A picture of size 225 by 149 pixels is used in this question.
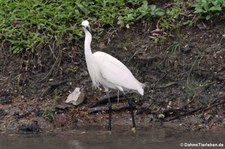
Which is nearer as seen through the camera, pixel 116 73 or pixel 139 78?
pixel 116 73

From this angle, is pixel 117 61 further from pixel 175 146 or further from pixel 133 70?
pixel 175 146

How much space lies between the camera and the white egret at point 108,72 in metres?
8.08

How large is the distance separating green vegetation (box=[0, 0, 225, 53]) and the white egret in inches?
39.1

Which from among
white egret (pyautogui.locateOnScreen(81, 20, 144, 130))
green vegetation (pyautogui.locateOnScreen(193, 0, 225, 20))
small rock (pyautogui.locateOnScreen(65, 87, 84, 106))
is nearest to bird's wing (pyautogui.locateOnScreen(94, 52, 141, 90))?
white egret (pyautogui.locateOnScreen(81, 20, 144, 130))

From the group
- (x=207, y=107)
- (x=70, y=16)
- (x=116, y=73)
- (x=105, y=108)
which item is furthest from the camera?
(x=70, y=16)

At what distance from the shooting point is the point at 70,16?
9359 millimetres

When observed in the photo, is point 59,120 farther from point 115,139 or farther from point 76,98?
point 115,139

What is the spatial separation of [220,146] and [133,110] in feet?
5.20

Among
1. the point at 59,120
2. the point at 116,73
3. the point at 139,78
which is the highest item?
the point at 116,73

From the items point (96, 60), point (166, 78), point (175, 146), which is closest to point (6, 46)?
point (96, 60)

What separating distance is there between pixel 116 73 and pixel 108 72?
10 centimetres

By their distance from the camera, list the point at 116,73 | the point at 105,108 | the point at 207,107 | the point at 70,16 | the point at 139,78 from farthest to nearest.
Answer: the point at 70,16, the point at 139,78, the point at 105,108, the point at 116,73, the point at 207,107

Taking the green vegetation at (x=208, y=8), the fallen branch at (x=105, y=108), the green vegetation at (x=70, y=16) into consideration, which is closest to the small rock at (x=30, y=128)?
the fallen branch at (x=105, y=108)

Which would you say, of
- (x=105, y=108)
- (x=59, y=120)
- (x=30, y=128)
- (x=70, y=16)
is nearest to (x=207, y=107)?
(x=105, y=108)
